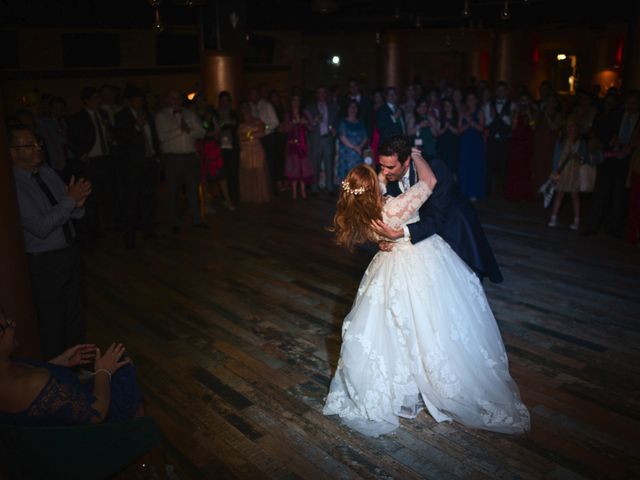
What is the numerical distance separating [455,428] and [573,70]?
1545cm

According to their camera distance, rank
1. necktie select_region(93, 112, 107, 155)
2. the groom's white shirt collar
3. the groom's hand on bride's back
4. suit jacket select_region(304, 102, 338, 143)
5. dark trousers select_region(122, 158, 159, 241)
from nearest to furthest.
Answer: the groom's hand on bride's back → the groom's white shirt collar → dark trousers select_region(122, 158, 159, 241) → necktie select_region(93, 112, 107, 155) → suit jacket select_region(304, 102, 338, 143)

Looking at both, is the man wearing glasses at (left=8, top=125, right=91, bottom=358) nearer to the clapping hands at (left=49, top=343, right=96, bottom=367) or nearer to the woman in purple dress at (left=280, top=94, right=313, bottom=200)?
the clapping hands at (left=49, top=343, right=96, bottom=367)

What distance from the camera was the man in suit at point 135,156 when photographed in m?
6.60

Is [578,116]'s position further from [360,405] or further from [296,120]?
[360,405]

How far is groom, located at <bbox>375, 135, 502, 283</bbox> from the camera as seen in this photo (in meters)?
3.30

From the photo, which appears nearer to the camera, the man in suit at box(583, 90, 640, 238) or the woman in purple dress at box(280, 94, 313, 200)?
the man in suit at box(583, 90, 640, 238)

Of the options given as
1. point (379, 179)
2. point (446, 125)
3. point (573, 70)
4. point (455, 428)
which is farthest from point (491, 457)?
point (573, 70)

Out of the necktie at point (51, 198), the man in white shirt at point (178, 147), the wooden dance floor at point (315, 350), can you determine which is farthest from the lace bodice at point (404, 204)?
the man in white shirt at point (178, 147)

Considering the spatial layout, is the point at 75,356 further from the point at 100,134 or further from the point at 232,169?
the point at 232,169

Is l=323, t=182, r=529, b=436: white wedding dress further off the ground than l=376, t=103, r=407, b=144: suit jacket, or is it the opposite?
l=376, t=103, r=407, b=144: suit jacket

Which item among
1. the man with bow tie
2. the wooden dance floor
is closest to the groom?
the wooden dance floor

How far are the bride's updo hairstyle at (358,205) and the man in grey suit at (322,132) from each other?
19.7 ft

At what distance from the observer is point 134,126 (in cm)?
664

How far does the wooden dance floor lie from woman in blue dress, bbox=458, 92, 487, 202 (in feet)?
4.86
